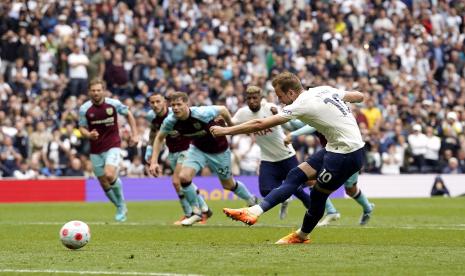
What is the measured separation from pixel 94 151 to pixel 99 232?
477cm

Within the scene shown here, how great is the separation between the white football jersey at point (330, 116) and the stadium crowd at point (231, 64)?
1724cm

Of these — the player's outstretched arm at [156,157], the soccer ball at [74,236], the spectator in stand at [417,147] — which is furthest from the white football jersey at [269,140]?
the spectator in stand at [417,147]

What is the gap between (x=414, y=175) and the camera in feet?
111

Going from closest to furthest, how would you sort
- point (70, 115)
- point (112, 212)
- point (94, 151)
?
point (94, 151)
point (112, 212)
point (70, 115)

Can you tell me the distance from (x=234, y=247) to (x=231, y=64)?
73.1 ft

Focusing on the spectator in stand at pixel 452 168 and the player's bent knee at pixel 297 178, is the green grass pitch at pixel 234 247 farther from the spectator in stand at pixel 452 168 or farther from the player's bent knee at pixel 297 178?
the spectator in stand at pixel 452 168

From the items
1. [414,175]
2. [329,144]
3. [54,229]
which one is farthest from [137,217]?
[414,175]

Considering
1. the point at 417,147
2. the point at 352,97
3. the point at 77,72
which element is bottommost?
the point at 417,147

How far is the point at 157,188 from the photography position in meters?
32.5

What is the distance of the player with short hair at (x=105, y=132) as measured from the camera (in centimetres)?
2128

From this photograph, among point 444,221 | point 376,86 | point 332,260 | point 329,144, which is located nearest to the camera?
point 332,260

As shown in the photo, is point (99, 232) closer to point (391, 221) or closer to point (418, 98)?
point (391, 221)

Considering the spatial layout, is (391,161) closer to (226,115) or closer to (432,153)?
(432,153)

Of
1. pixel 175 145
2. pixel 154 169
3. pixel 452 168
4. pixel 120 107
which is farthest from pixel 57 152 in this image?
pixel 154 169
